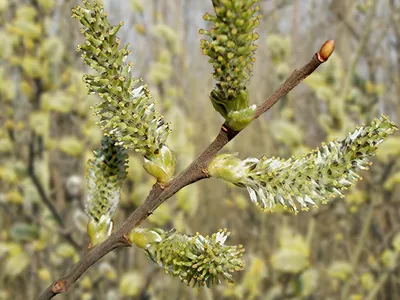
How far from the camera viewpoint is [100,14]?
0.44m

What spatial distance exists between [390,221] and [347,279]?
63 centimetres

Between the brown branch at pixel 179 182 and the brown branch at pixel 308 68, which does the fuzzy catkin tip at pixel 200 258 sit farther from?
the brown branch at pixel 308 68

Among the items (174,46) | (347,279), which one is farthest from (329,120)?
(174,46)

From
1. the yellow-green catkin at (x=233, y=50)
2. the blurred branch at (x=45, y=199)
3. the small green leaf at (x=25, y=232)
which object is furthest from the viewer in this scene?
the small green leaf at (x=25, y=232)

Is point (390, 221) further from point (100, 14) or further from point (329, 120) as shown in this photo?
point (100, 14)

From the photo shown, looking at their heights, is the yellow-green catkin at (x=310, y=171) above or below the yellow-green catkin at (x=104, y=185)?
below

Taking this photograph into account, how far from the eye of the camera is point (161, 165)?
492mm

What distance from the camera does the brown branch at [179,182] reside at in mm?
403

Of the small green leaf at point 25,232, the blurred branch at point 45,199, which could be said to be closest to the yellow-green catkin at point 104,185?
the blurred branch at point 45,199

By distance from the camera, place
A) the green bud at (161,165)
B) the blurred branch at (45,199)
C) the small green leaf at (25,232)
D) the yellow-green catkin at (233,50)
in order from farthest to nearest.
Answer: the small green leaf at (25,232) → the blurred branch at (45,199) → the green bud at (161,165) → the yellow-green catkin at (233,50)

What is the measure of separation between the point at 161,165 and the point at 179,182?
1.3 inches

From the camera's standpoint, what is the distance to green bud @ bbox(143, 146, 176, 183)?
0.49 m

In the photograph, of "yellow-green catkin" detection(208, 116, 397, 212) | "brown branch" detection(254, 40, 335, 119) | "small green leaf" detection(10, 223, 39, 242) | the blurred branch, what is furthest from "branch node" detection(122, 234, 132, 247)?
"small green leaf" detection(10, 223, 39, 242)

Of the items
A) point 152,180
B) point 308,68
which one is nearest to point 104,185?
point 308,68
